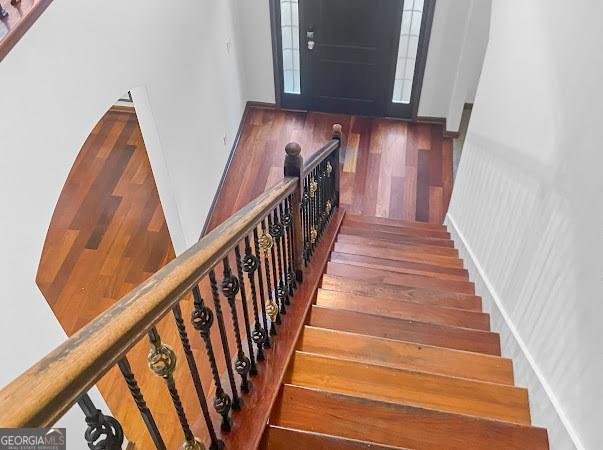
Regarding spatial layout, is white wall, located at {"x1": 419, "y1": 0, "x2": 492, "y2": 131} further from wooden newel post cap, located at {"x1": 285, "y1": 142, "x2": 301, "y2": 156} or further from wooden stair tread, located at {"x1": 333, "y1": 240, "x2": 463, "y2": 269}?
wooden newel post cap, located at {"x1": 285, "y1": 142, "x2": 301, "y2": 156}

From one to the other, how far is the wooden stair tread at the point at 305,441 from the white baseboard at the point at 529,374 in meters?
0.60

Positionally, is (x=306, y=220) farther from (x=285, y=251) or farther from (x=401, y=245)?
(x=401, y=245)

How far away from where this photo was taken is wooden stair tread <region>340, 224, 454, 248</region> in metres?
4.10

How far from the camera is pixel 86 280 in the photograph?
14.1 feet

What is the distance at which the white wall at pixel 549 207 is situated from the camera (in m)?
1.80

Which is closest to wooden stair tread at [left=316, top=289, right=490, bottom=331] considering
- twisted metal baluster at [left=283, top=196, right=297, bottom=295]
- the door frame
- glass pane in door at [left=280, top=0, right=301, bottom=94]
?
twisted metal baluster at [left=283, top=196, right=297, bottom=295]

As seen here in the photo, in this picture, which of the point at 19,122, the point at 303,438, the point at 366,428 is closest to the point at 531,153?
the point at 366,428

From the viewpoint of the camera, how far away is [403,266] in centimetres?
357

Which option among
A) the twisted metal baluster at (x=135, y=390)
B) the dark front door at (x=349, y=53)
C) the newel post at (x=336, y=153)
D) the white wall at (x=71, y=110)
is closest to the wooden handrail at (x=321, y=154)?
the newel post at (x=336, y=153)

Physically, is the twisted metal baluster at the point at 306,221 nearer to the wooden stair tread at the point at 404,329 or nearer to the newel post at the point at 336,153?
the wooden stair tread at the point at 404,329

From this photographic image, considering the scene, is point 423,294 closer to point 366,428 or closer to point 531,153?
point 531,153

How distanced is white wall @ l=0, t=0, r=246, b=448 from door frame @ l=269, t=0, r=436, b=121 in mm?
1282

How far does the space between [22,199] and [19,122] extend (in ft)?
1.00

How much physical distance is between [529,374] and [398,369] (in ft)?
1.85
